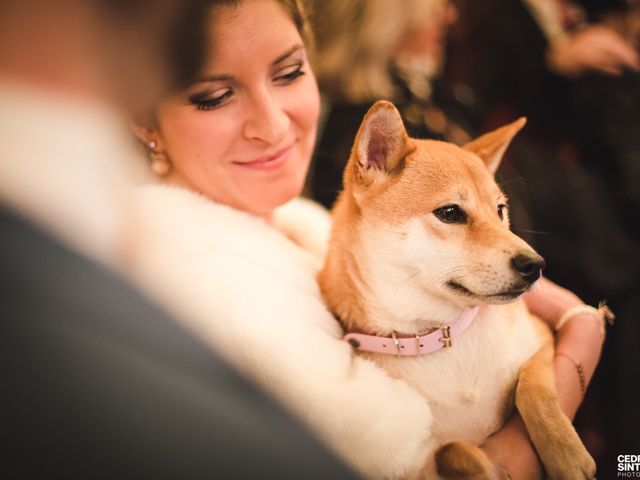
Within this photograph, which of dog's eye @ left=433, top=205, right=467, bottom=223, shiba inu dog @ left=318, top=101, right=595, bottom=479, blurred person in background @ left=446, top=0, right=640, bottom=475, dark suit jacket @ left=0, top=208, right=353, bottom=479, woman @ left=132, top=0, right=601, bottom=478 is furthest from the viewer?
blurred person in background @ left=446, top=0, right=640, bottom=475

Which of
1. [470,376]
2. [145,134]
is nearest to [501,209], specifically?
[470,376]

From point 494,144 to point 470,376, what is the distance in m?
0.47

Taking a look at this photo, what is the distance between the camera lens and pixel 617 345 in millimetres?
1343

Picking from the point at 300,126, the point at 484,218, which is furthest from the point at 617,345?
the point at 300,126

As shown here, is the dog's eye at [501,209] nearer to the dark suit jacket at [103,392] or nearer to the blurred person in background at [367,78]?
the blurred person in background at [367,78]

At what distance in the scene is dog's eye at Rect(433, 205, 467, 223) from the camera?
3.00 ft

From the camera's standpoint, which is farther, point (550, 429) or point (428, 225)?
point (428, 225)

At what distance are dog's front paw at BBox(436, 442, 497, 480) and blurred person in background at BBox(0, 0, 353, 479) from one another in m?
0.31

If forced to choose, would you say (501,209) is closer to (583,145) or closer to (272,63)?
(272,63)

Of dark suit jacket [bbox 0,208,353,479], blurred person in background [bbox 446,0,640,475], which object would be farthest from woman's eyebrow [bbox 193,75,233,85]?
blurred person in background [bbox 446,0,640,475]

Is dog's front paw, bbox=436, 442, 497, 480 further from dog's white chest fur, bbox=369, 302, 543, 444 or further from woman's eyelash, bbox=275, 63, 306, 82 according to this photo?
woman's eyelash, bbox=275, 63, 306, 82

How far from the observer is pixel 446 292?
0.87m

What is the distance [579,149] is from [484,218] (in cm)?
98

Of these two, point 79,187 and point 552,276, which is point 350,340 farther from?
point 552,276
